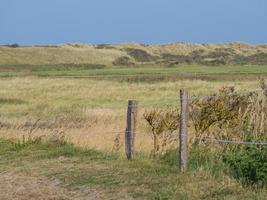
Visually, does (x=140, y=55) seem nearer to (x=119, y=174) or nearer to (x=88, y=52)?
(x=88, y=52)

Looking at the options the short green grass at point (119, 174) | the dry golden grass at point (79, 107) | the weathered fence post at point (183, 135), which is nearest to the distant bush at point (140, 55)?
the dry golden grass at point (79, 107)

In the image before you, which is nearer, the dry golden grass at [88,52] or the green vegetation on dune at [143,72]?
the green vegetation on dune at [143,72]

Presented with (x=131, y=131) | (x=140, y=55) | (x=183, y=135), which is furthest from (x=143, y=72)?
(x=183, y=135)

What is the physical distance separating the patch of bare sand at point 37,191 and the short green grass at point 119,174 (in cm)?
19

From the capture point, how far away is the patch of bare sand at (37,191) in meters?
10.1

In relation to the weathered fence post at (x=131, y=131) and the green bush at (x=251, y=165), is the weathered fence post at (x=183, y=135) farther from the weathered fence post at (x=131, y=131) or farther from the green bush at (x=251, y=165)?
the weathered fence post at (x=131, y=131)

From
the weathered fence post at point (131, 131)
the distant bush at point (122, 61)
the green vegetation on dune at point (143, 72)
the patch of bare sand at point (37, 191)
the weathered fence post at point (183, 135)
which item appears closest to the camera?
the patch of bare sand at point (37, 191)

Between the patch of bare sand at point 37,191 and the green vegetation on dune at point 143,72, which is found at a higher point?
the green vegetation on dune at point 143,72

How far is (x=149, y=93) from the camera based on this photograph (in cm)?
4091

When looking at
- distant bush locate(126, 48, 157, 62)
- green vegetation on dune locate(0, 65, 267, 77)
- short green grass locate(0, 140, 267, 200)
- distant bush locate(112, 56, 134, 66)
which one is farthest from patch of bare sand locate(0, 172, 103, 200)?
distant bush locate(126, 48, 157, 62)

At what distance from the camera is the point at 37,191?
34.5 ft

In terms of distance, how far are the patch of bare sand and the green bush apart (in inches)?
81.4

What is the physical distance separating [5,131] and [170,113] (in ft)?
19.4

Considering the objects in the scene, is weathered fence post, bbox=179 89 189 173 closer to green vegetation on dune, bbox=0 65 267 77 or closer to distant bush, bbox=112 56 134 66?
green vegetation on dune, bbox=0 65 267 77
